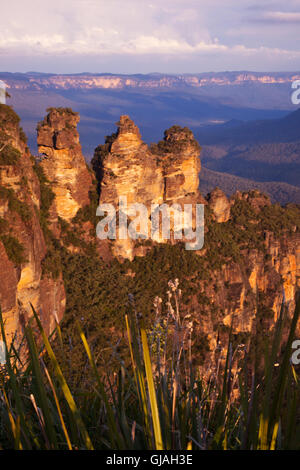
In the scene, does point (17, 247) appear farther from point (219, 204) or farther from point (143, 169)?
point (219, 204)

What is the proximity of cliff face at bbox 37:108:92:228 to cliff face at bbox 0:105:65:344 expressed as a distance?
176 inches

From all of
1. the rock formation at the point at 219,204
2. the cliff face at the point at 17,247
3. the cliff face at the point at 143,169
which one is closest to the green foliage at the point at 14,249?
the cliff face at the point at 17,247

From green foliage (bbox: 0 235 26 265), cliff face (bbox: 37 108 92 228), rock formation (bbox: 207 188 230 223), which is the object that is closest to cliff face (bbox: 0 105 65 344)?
green foliage (bbox: 0 235 26 265)

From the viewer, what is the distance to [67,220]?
28078 mm

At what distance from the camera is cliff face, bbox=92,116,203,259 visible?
29.1 m

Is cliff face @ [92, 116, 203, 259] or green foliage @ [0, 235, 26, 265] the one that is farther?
cliff face @ [92, 116, 203, 259]

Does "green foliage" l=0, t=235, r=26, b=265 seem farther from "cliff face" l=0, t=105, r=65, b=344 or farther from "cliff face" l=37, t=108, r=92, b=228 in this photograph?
"cliff face" l=37, t=108, r=92, b=228

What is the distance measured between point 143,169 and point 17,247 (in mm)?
15888

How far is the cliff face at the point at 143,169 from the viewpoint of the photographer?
29062 mm

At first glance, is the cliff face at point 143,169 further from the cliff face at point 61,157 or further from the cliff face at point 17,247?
the cliff face at point 17,247

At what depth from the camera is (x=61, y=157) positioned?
26.4m

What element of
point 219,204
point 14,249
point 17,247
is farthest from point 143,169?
point 14,249
